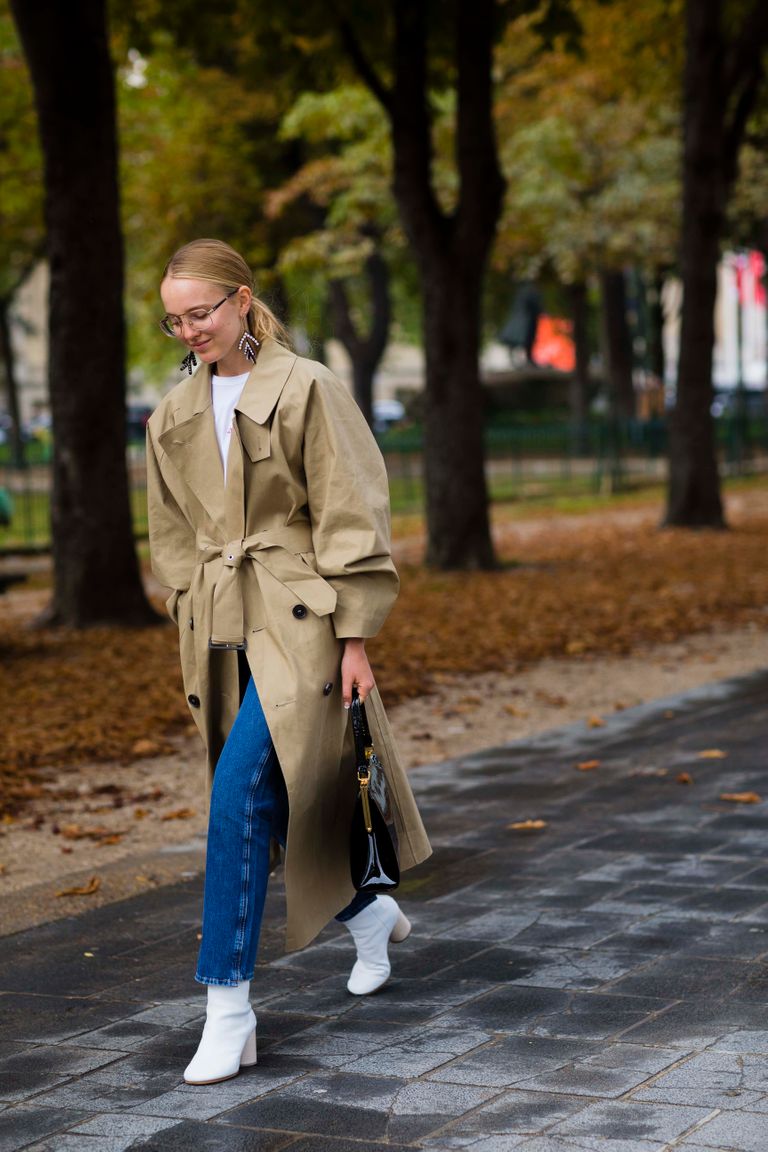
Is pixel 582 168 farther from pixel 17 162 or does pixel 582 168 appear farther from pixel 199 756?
pixel 199 756

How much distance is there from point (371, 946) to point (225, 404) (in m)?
1.44

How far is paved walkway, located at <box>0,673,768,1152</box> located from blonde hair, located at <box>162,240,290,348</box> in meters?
1.71

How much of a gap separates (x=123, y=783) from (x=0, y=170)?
78.1 ft

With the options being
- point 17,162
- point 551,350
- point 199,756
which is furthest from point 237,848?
point 551,350

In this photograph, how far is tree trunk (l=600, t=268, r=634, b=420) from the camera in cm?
3603

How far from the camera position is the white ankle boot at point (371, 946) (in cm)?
439

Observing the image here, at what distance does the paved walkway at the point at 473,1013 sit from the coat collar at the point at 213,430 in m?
1.30

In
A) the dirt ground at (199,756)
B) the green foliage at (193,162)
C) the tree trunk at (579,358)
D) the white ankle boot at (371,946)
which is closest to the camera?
the white ankle boot at (371,946)

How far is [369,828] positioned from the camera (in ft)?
13.2

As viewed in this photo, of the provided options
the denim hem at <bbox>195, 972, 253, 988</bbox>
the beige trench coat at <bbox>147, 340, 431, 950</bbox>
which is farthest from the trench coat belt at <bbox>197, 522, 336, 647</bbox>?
the denim hem at <bbox>195, 972, 253, 988</bbox>

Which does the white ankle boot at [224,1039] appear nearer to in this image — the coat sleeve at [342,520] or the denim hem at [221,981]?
the denim hem at [221,981]

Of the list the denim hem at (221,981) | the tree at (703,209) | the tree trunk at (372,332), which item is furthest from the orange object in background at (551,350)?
the denim hem at (221,981)

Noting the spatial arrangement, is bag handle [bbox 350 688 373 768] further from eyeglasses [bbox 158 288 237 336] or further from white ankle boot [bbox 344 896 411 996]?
eyeglasses [bbox 158 288 237 336]

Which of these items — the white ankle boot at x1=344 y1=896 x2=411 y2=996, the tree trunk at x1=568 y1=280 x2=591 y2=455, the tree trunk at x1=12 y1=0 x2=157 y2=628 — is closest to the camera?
the white ankle boot at x1=344 y1=896 x2=411 y2=996
